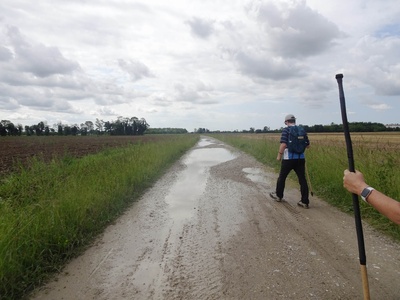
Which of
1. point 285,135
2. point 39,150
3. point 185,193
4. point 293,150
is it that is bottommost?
point 185,193

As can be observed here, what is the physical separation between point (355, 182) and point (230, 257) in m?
2.34

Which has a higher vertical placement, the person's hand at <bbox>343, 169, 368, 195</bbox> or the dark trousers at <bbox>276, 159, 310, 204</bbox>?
the person's hand at <bbox>343, 169, 368, 195</bbox>

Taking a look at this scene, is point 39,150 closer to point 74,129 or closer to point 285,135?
point 285,135

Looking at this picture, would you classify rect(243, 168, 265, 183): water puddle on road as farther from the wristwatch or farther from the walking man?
the wristwatch

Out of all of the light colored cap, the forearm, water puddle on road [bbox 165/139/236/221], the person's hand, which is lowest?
water puddle on road [bbox 165/139/236/221]

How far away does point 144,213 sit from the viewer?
6.44 meters

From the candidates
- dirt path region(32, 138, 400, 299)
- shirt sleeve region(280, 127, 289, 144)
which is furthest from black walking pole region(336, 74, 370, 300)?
shirt sleeve region(280, 127, 289, 144)

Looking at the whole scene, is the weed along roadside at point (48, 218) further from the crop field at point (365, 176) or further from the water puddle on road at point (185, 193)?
the crop field at point (365, 176)

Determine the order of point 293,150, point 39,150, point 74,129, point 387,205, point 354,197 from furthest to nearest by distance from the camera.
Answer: point 74,129 < point 39,150 < point 293,150 < point 354,197 < point 387,205

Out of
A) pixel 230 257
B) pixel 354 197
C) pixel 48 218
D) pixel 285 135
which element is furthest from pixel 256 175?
pixel 354 197

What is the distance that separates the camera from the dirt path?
3.27m

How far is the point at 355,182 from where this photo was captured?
2289 millimetres

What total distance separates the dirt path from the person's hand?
1454 mm

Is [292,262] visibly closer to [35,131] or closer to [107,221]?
[107,221]
